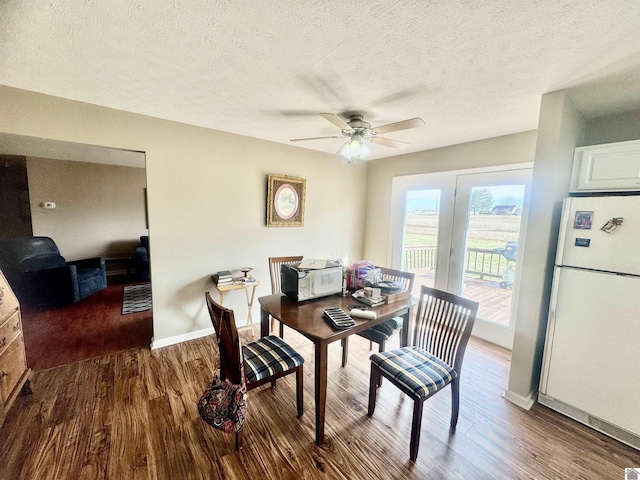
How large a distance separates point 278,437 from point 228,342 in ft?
2.51

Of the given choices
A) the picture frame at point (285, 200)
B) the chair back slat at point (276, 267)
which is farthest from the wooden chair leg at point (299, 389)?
the picture frame at point (285, 200)

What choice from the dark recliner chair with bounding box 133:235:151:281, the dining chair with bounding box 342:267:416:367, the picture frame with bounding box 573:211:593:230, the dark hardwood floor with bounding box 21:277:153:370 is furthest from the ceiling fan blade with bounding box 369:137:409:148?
the dark recliner chair with bounding box 133:235:151:281

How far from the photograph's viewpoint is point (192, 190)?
2.75m

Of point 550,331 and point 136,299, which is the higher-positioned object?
point 550,331

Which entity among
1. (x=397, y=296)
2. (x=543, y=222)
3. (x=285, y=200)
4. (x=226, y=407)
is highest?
(x=285, y=200)

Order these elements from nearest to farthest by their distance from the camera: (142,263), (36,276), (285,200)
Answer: (285,200), (36,276), (142,263)

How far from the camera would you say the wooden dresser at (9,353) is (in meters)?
1.61

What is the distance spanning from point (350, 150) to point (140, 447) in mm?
2604

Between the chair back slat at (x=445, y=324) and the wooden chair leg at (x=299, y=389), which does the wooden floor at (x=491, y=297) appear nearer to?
the chair back slat at (x=445, y=324)

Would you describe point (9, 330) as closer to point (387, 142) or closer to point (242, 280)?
point (242, 280)

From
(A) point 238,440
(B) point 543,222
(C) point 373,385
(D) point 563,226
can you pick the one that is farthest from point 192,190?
(D) point 563,226

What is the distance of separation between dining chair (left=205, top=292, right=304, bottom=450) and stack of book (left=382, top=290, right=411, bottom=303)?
87 cm

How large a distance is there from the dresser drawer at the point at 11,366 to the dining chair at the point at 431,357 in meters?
2.37

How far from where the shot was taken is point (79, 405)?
6.19 feet
